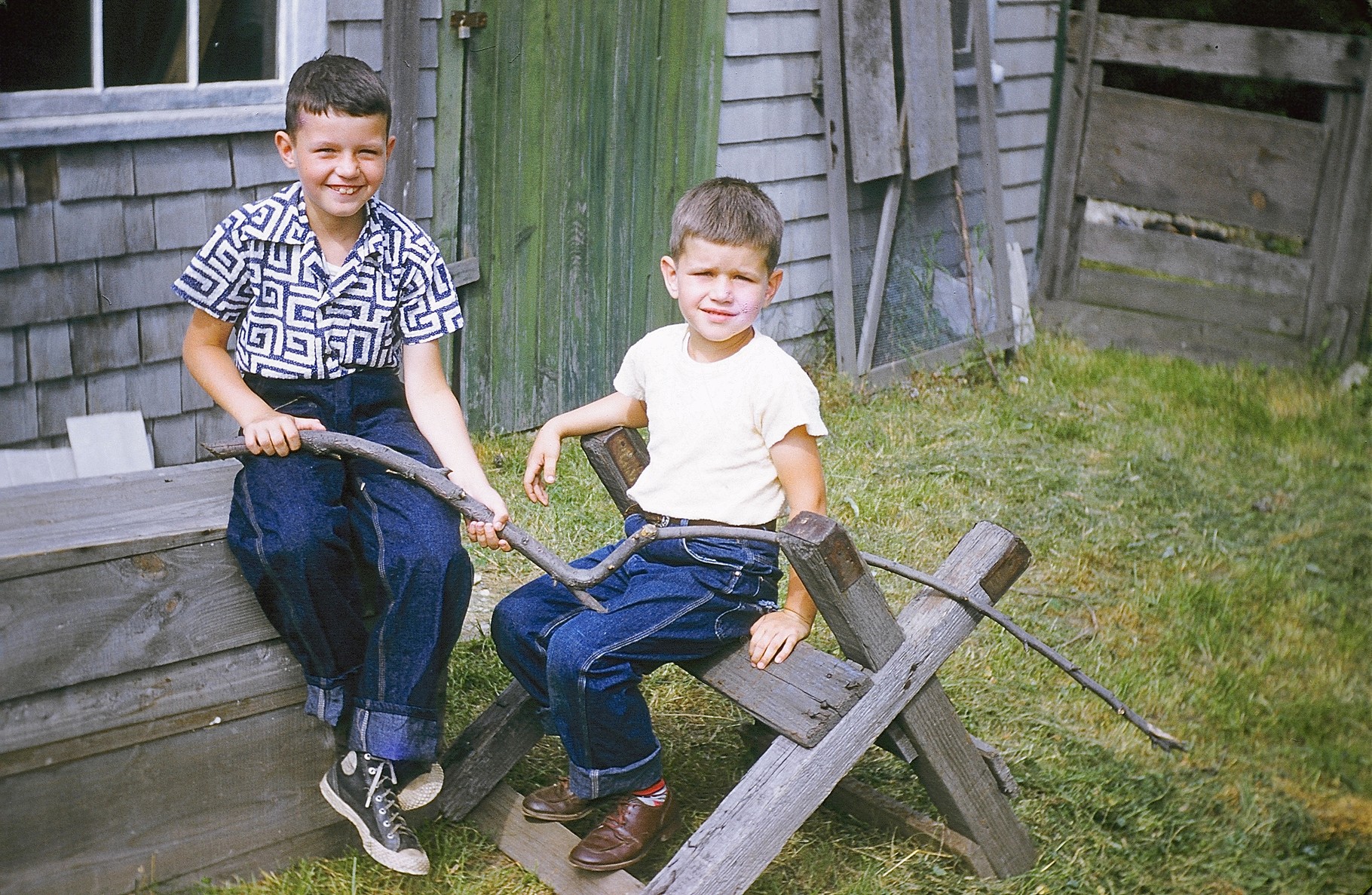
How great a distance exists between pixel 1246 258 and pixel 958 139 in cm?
177

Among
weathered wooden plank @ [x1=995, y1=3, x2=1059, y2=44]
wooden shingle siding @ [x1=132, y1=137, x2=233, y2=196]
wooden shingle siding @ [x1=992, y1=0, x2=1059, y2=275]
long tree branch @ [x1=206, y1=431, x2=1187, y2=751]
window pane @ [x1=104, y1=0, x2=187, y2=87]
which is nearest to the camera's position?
long tree branch @ [x1=206, y1=431, x2=1187, y2=751]

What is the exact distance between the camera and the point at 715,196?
95.3 inches

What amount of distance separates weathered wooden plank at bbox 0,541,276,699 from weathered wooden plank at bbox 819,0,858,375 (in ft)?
14.3

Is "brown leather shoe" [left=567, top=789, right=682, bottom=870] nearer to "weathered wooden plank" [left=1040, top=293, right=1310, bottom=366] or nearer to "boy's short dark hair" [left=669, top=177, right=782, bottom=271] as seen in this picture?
"boy's short dark hair" [left=669, top=177, right=782, bottom=271]

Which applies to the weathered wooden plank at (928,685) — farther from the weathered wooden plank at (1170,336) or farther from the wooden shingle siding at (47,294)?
the weathered wooden plank at (1170,336)

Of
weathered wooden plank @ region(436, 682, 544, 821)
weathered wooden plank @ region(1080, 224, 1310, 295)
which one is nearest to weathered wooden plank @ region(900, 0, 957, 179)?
weathered wooden plank @ region(1080, 224, 1310, 295)

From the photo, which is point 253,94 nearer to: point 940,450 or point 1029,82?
point 940,450

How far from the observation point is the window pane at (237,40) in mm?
4012

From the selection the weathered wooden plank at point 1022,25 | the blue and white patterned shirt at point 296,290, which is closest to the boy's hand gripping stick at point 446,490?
the blue and white patterned shirt at point 296,290

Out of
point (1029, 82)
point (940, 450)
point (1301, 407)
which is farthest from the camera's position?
point (1029, 82)

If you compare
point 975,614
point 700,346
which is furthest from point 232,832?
point 975,614

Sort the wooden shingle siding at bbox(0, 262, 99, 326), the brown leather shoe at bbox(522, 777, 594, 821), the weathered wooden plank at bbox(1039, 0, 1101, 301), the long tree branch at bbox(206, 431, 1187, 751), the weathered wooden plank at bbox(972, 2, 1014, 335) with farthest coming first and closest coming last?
the weathered wooden plank at bbox(1039, 0, 1101, 301), the weathered wooden plank at bbox(972, 2, 1014, 335), the wooden shingle siding at bbox(0, 262, 99, 326), the brown leather shoe at bbox(522, 777, 594, 821), the long tree branch at bbox(206, 431, 1187, 751)

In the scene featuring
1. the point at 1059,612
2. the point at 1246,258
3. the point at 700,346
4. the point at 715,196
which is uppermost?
the point at 715,196

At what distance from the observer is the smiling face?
7.89 ft
